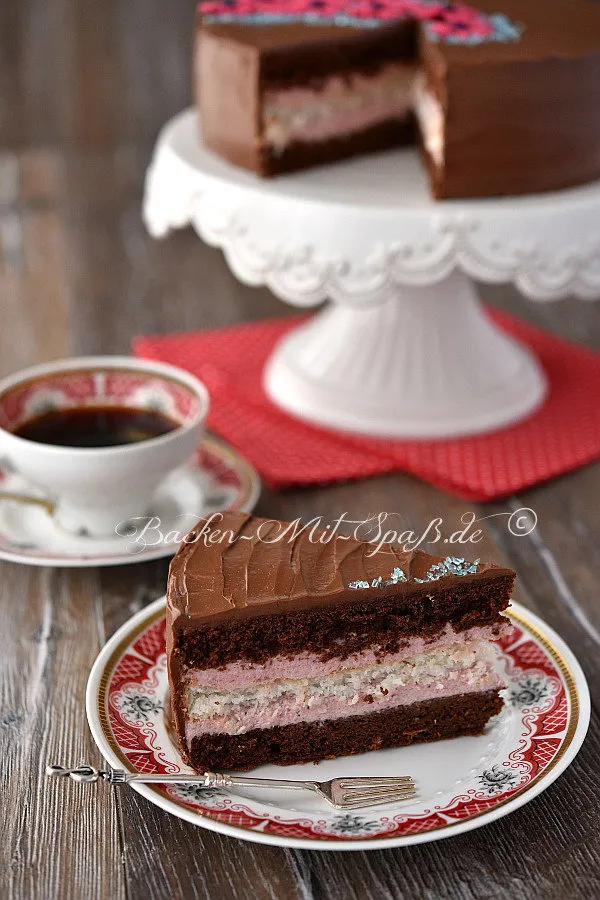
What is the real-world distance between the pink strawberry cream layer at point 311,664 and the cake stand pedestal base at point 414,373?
2.37 feet

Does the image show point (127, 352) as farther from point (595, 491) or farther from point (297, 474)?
point (595, 491)

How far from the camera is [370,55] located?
1.96 m

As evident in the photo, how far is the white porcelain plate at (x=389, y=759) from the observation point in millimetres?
1018

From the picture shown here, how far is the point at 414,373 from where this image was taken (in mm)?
1953

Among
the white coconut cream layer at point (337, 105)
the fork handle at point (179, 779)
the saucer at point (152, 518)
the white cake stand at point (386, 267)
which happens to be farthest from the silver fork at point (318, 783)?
the white coconut cream layer at point (337, 105)

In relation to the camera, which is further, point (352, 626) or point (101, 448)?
point (101, 448)

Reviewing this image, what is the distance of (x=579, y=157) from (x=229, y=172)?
1.86ft

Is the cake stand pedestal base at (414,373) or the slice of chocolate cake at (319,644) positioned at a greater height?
the slice of chocolate cake at (319,644)

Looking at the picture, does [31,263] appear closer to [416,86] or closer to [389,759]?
[416,86]

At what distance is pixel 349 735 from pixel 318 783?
10 centimetres

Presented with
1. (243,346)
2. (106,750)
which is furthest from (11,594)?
(243,346)

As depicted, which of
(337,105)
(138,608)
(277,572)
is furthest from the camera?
(337,105)

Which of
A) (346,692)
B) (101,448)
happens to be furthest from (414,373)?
(346,692)

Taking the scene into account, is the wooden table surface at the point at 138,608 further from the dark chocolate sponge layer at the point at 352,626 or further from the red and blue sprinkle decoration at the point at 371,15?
the red and blue sprinkle decoration at the point at 371,15
